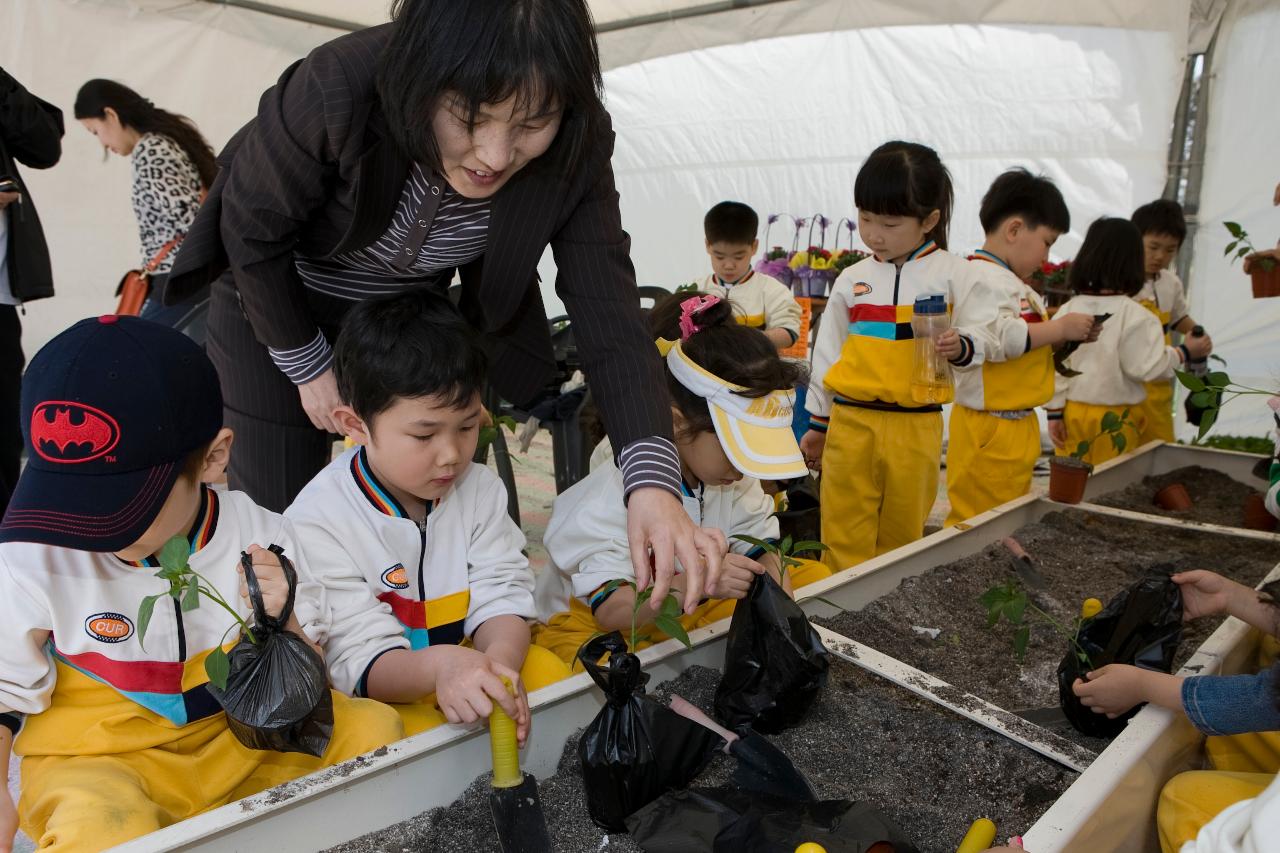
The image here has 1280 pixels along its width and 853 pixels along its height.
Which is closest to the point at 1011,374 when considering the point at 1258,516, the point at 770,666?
the point at 1258,516

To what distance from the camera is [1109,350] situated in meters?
3.83

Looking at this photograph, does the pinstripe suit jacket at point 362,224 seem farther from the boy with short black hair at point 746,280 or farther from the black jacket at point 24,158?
the boy with short black hair at point 746,280

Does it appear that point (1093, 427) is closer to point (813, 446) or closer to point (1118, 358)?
point (1118, 358)

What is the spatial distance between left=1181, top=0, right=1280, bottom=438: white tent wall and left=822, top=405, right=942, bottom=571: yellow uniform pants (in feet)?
8.68

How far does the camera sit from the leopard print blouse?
3535 millimetres

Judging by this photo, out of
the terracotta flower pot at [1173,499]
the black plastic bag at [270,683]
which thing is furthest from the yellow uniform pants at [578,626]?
the terracotta flower pot at [1173,499]

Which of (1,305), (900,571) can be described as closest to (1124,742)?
(900,571)

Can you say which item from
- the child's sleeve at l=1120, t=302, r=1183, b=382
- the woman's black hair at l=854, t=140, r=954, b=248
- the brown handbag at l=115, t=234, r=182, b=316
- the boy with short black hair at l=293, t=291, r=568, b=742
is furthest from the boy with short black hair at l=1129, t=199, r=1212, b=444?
the brown handbag at l=115, t=234, r=182, b=316

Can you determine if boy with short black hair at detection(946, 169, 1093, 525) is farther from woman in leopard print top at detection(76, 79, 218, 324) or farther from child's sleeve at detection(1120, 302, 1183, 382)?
woman in leopard print top at detection(76, 79, 218, 324)

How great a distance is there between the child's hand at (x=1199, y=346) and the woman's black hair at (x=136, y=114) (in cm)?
471

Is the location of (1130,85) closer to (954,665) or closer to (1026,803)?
(954,665)

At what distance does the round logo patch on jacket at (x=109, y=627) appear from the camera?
1.18 meters

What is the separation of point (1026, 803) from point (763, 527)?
2.91 ft

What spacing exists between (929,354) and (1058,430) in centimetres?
160
